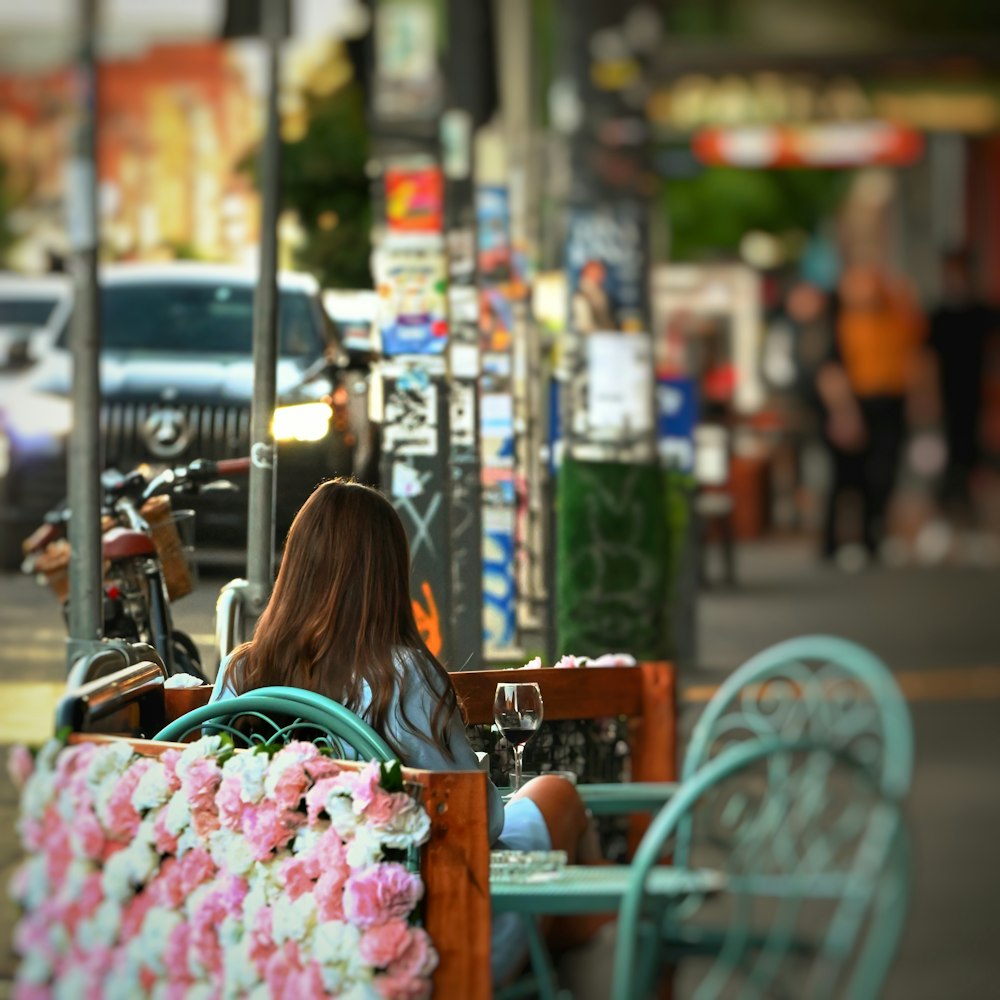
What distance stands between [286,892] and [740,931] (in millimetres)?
693

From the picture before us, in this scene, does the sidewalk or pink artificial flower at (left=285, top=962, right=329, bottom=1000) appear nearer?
pink artificial flower at (left=285, top=962, right=329, bottom=1000)

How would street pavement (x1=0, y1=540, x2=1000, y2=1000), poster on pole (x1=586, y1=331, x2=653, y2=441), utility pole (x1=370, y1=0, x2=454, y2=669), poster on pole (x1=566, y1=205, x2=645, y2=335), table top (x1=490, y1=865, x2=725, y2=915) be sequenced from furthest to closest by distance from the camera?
poster on pole (x1=566, y1=205, x2=645, y2=335)
poster on pole (x1=586, y1=331, x2=653, y2=441)
street pavement (x1=0, y1=540, x2=1000, y2=1000)
utility pole (x1=370, y1=0, x2=454, y2=669)
table top (x1=490, y1=865, x2=725, y2=915)

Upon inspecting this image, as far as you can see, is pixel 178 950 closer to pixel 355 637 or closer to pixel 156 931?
pixel 156 931

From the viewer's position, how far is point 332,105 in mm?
4676

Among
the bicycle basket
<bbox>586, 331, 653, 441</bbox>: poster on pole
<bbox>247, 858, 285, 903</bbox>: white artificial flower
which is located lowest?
<bbox>247, 858, 285, 903</bbox>: white artificial flower

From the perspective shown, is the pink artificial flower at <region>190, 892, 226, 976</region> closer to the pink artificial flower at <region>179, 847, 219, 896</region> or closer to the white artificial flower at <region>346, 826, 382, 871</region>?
the pink artificial flower at <region>179, 847, 219, 896</region>

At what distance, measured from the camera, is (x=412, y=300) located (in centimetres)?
409

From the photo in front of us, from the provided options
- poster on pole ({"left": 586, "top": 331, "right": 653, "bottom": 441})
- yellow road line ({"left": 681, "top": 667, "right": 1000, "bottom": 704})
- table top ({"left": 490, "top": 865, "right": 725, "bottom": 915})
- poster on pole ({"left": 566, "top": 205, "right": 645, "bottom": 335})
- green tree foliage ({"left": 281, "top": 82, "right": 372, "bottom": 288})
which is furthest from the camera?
yellow road line ({"left": 681, "top": 667, "right": 1000, "bottom": 704})

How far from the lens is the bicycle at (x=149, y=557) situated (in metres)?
3.43

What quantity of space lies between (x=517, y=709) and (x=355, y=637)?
0.42 meters

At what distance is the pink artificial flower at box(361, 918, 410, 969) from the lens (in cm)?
275

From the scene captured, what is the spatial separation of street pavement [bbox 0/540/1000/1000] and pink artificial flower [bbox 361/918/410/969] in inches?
28.4

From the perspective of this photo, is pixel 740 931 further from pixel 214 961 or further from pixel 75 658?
pixel 75 658

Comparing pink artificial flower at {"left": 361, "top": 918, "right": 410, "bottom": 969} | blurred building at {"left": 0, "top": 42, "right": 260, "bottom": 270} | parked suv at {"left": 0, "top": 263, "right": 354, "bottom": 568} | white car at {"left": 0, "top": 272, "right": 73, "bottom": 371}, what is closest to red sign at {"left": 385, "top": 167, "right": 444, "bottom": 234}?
blurred building at {"left": 0, "top": 42, "right": 260, "bottom": 270}
